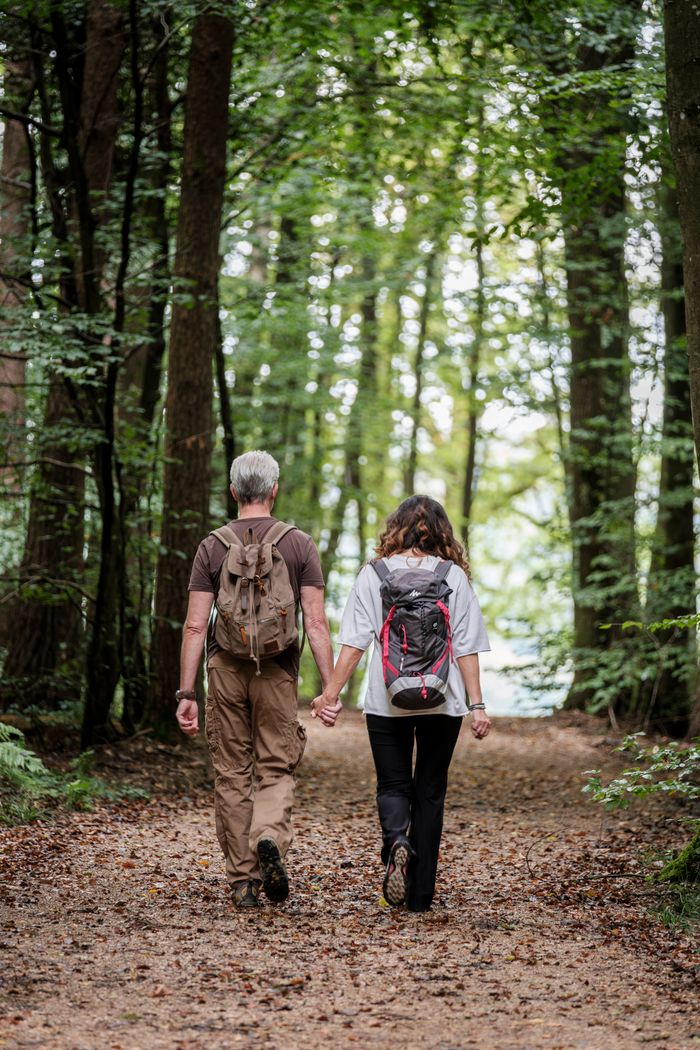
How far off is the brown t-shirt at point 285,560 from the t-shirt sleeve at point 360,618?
0.22m

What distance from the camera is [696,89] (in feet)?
16.9

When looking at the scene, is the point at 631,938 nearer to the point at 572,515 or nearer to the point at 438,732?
the point at 438,732

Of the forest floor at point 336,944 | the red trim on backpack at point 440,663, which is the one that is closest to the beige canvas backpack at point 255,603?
→ the red trim on backpack at point 440,663

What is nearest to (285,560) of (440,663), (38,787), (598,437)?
(440,663)

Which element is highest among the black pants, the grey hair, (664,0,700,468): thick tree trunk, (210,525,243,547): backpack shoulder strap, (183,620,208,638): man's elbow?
(664,0,700,468): thick tree trunk

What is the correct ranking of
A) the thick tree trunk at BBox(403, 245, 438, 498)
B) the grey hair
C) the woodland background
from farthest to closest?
the thick tree trunk at BBox(403, 245, 438, 498) < the woodland background < the grey hair

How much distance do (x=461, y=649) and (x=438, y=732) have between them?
15.9 inches

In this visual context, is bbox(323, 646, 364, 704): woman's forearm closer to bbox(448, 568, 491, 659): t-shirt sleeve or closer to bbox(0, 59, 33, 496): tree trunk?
bbox(448, 568, 491, 659): t-shirt sleeve

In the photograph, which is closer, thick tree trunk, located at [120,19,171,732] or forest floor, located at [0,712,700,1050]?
forest floor, located at [0,712,700,1050]

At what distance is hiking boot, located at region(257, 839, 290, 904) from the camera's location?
511 centimetres

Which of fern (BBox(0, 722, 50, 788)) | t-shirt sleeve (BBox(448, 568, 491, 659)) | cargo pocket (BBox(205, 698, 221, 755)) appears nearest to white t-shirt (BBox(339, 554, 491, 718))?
t-shirt sleeve (BBox(448, 568, 491, 659))

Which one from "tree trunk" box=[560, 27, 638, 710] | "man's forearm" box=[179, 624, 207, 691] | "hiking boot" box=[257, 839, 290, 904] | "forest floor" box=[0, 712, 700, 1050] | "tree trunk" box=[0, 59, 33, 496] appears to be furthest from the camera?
"tree trunk" box=[560, 27, 638, 710]

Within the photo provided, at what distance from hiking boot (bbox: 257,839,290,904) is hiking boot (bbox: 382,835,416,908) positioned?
48 cm

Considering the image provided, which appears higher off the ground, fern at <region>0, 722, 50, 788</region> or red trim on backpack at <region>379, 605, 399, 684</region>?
red trim on backpack at <region>379, 605, 399, 684</region>
